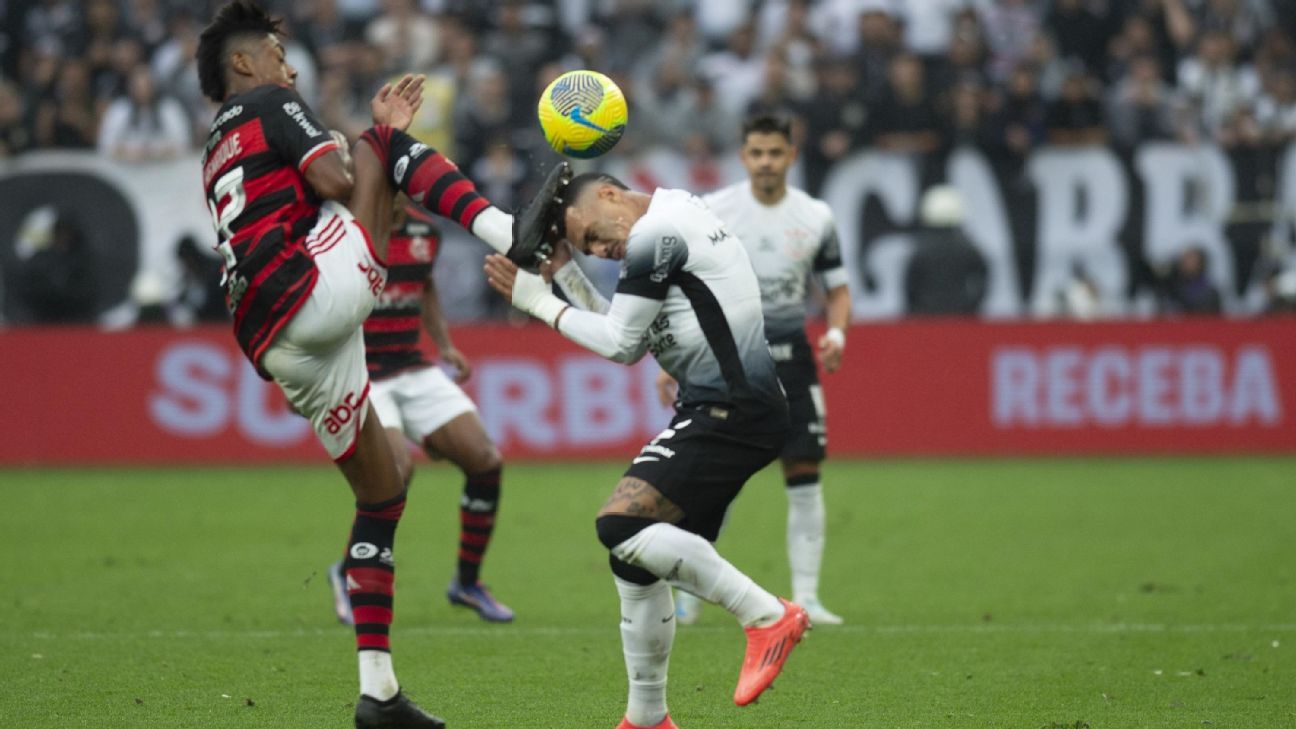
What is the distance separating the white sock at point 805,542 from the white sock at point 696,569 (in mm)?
A: 3312

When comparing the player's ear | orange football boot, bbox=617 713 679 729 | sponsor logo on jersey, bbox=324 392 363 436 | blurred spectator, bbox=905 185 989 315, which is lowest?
blurred spectator, bbox=905 185 989 315

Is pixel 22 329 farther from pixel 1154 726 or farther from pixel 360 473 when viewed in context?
pixel 1154 726

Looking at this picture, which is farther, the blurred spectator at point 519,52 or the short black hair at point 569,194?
the blurred spectator at point 519,52

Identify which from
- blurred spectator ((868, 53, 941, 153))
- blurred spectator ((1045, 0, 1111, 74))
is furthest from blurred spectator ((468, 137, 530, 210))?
blurred spectator ((1045, 0, 1111, 74))

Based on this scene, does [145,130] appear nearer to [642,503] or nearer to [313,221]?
[313,221]

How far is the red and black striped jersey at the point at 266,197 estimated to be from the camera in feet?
21.2

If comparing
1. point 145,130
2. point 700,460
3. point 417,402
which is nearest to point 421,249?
point 417,402

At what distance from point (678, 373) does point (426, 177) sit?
1214 mm

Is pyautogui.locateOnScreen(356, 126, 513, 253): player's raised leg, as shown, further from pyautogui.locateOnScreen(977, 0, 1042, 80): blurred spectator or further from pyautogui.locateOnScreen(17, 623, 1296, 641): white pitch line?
pyautogui.locateOnScreen(977, 0, 1042, 80): blurred spectator

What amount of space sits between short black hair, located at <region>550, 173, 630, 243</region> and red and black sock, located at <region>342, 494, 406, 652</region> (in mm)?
1307

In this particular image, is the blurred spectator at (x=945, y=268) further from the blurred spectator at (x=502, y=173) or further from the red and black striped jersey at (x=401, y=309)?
the red and black striped jersey at (x=401, y=309)

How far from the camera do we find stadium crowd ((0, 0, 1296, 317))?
1927 centimetres

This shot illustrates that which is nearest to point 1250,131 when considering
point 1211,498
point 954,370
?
point 954,370

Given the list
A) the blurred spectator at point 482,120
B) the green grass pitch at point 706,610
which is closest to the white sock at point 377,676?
the green grass pitch at point 706,610
